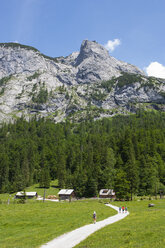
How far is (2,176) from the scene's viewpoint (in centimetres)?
12788

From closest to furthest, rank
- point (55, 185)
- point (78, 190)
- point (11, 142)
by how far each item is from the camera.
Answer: point (78, 190) < point (55, 185) < point (11, 142)

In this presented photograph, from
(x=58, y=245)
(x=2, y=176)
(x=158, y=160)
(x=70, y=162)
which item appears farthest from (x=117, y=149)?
(x=58, y=245)

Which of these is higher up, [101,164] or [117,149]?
[117,149]

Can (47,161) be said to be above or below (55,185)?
above

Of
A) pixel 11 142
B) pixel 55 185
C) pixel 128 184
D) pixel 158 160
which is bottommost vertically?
pixel 55 185

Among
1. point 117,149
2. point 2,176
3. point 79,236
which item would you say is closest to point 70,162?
point 117,149

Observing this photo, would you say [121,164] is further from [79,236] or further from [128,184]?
[79,236]

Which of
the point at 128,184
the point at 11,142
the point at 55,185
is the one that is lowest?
the point at 55,185

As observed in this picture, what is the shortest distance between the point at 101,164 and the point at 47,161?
52.0 metres

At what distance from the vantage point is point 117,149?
416ft

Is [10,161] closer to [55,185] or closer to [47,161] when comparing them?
[47,161]

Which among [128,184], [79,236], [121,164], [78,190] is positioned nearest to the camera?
[79,236]

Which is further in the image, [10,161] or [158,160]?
[10,161]

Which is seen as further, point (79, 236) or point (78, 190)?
point (78, 190)
